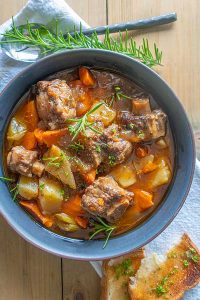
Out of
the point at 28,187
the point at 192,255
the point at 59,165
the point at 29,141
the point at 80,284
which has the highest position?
the point at 29,141

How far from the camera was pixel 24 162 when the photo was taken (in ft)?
8.43

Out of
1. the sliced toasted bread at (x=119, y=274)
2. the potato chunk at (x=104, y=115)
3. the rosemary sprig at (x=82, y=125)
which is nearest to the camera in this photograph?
the rosemary sprig at (x=82, y=125)

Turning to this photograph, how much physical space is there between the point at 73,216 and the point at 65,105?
63cm

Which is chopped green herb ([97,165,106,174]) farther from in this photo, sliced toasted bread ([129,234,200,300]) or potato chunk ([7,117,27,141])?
sliced toasted bread ([129,234,200,300])

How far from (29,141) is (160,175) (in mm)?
768

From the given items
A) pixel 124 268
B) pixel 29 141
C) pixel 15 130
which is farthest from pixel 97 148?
pixel 124 268

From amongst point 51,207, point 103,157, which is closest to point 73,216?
point 51,207

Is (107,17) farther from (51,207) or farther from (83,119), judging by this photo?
(51,207)

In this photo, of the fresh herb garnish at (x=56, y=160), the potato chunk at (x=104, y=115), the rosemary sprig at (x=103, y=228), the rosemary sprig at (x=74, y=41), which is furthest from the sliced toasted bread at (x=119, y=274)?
the rosemary sprig at (x=74, y=41)

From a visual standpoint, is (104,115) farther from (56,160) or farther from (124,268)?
(124,268)

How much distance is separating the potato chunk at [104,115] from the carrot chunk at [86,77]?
0.16 meters

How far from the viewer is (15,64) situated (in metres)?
2.90

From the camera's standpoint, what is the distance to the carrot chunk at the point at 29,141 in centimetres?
265

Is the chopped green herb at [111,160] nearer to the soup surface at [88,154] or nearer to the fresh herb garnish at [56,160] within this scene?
the soup surface at [88,154]
